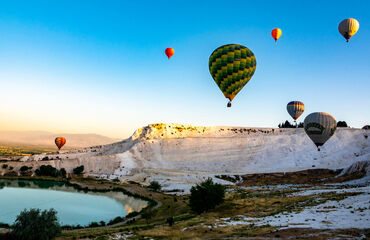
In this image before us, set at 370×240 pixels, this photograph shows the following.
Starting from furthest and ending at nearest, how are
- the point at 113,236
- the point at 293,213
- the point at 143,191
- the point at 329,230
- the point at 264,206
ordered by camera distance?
the point at 143,191 → the point at 264,206 → the point at 293,213 → the point at 113,236 → the point at 329,230

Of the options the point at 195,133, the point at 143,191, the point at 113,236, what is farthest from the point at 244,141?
the point at 113,236

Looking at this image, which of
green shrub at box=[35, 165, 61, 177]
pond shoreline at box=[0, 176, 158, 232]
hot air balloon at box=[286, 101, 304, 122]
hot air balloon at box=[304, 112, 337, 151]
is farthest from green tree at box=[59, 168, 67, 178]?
hot air balloon at box=[286, 101, 304, 122]

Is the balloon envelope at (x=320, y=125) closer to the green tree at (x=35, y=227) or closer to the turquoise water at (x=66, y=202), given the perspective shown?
the turquoise water at (x=66, y=202)

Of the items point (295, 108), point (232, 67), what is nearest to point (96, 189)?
point (232, 67)

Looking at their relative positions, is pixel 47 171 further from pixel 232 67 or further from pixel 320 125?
pixel 320 125

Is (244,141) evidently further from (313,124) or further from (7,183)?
(7,183)
